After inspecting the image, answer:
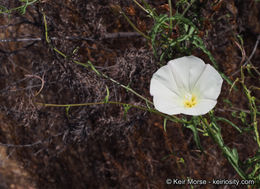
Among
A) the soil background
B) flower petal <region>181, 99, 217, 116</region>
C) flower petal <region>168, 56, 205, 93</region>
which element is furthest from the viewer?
the soil background

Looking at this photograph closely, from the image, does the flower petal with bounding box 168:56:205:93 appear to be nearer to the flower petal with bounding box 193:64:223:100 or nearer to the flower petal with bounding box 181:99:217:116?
the flower petal with bounding box 193:64:223:100

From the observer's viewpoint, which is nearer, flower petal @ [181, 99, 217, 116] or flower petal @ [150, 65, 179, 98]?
flower petal @ [181, 99, 217, 116]

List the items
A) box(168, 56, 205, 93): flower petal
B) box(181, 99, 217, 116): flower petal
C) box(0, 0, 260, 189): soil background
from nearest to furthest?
box(181, 99, 217, 116): flower petal → box(168, 56, 205, 93): flower petal → box(0, 0, 260, 189): soil background

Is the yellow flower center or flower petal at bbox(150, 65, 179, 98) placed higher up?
flower petal at bbox(150, 65, 179, 98)

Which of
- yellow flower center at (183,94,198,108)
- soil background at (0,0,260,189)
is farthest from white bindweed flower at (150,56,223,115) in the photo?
soil background at (0,0,260,189)

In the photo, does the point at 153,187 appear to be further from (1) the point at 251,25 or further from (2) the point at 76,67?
(1) the point at 251,25

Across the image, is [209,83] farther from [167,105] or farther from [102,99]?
[102,99]

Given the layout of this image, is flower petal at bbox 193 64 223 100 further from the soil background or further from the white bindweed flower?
the soil background

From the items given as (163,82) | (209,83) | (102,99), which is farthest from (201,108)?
(102,99)
